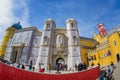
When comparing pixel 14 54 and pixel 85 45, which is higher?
pixel 85 45

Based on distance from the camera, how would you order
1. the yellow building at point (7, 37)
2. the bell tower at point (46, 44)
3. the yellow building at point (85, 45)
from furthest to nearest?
the yellow building at point (7, 37) < the yellow building at point (85, 45) < the bell tower at point (46, 44)

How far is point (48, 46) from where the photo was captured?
106 feet

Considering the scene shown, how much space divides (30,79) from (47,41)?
23.0 meters

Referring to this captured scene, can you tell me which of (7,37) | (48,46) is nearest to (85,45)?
(48,46)

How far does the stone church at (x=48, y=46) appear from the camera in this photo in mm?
31111

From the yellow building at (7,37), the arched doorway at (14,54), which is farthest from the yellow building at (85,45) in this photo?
the yellow building at (7,37)

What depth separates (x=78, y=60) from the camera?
3008cm

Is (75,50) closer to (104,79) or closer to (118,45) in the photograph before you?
(118,45)

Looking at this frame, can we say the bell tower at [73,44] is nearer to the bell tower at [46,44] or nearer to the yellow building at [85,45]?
the bell tower at [46,44]

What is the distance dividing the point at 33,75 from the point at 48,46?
72.0 feet

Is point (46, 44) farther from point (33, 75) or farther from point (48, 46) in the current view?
point (33, 75)

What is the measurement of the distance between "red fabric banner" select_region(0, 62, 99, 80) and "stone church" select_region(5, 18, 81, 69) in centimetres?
1803

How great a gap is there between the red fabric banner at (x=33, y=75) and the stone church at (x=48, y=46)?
59.2ft

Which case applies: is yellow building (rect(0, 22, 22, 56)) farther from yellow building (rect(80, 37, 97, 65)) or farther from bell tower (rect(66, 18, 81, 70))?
yellow building (rect(80, 37, 97, 65))
